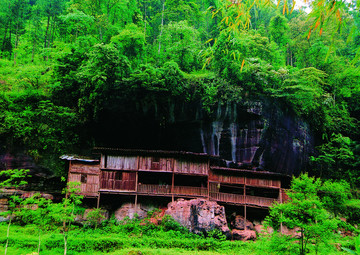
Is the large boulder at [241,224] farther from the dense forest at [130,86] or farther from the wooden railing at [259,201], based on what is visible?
the dense forest at [130,86]

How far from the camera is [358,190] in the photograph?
33.2 meters

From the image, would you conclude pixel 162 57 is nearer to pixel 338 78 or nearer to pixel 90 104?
pixel 90 104

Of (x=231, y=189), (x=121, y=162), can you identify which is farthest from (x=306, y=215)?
(x=121, y=162)

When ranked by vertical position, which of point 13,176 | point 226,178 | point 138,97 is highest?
point 138,97

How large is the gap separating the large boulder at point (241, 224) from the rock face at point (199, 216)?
3053mm

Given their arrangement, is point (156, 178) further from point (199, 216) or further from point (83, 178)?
point (199, 216)

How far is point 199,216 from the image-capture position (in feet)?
75.6

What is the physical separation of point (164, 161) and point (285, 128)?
45.4 feet

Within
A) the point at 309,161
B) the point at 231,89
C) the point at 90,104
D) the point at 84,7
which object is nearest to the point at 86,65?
the point at 90,104

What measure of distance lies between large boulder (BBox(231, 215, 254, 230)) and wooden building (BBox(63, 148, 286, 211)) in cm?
126

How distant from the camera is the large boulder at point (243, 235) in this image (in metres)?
24.0

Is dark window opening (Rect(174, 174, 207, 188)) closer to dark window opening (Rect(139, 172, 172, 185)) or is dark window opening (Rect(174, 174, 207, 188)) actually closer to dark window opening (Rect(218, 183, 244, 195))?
dark window opening (Rect(139, 172, 172, 185))

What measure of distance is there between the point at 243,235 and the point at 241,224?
199 cm

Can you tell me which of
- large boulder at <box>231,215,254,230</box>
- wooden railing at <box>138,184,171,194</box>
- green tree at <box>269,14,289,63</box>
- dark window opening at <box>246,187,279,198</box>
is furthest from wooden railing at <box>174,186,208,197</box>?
green tree at <box>269,14,289,63</box>
